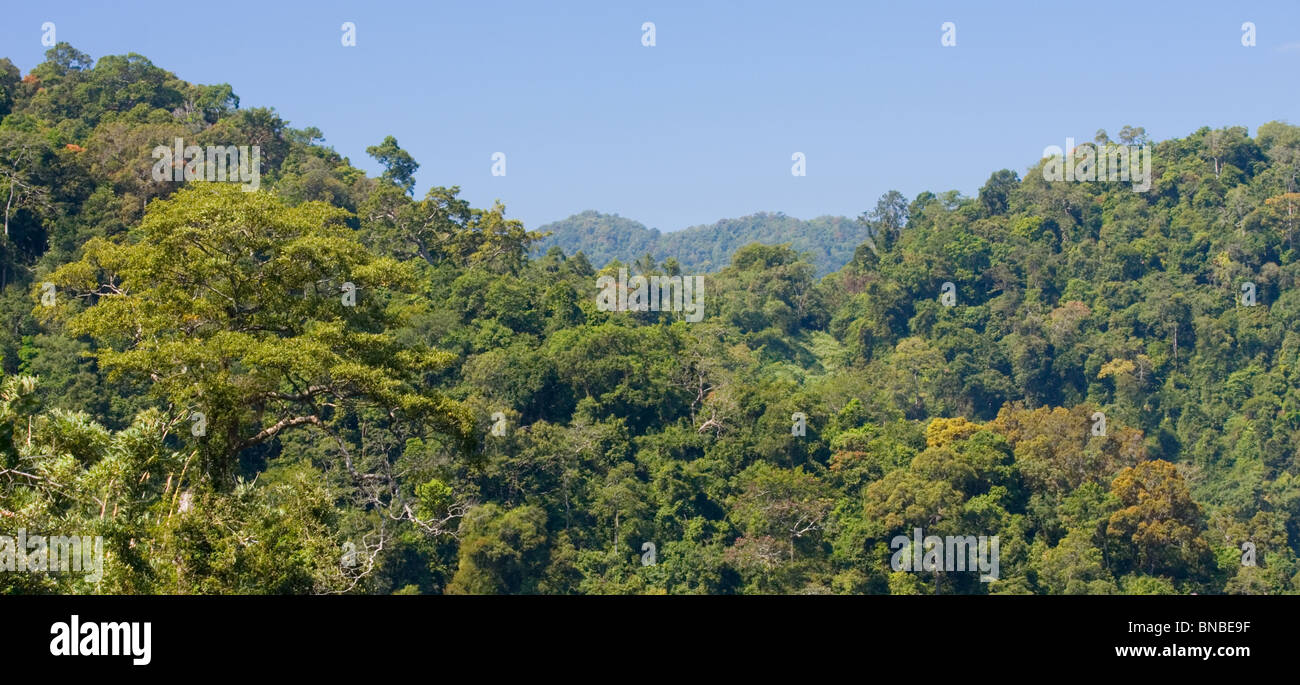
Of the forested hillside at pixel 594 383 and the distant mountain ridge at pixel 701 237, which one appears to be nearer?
the forested hillside at pixel 594 383

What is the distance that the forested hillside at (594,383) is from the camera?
11414 millimetres

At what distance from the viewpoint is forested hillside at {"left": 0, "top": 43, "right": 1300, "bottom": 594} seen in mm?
11414

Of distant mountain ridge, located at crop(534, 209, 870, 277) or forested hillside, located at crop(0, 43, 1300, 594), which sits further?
distant mountain ridge, located at crop(534, 209, 870, 277)

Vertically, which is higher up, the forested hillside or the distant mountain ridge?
the distant mountain ridge

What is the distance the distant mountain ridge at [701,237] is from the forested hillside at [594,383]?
86.9 meters

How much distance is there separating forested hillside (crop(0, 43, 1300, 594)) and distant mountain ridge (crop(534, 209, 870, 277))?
86927 mm

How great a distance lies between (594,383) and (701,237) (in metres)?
130

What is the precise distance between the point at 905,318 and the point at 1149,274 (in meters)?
10.6

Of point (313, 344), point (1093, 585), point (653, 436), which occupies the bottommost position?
point (1093, 585)

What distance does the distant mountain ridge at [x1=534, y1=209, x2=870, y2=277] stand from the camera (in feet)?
493

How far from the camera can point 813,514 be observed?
2922cm
